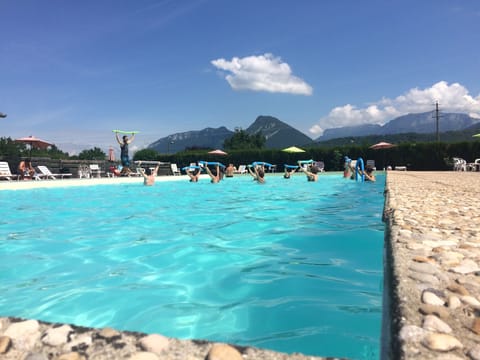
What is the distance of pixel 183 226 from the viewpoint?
642cm

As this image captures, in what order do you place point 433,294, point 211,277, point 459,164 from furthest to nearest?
point 459,164 → point 211,277 → point 433,294

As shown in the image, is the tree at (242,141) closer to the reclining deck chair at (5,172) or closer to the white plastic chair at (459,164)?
the white plastic chair at (459,164)

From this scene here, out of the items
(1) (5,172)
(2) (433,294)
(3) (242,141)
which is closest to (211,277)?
(2) (433,294)

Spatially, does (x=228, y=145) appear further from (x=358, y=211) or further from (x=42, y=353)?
(x=42, y=353)

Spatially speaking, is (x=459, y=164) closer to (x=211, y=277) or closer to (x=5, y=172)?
(x=211, y=277)

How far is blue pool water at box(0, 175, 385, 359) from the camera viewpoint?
246 centimetres

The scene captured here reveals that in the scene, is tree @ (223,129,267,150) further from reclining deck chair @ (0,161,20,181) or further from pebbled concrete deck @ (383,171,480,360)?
pebbled concrete deck @ (383,171,480,360)

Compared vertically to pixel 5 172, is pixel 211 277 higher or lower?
lower

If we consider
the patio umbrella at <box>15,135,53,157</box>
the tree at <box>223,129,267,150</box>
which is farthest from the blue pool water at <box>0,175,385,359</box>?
the tree at <box>223,129,267,150</box>

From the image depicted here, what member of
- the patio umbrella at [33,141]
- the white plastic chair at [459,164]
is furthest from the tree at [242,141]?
the patio umbrella at [33,141]

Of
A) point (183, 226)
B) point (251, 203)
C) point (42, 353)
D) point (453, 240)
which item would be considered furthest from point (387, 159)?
point (42, 353)

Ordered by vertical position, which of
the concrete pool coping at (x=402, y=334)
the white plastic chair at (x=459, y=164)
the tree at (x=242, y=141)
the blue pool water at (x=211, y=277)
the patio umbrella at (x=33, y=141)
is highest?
the tree at (x=242, y=141)

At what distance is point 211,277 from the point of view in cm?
369

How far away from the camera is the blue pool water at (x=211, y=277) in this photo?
2.46m
